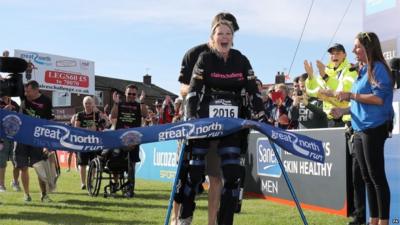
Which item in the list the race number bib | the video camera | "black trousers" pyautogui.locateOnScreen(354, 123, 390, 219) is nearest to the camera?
the race number bib

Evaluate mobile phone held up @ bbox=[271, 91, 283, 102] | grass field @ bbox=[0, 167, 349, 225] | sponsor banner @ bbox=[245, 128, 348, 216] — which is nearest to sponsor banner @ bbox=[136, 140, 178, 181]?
mobile phone held up @ bbox=[271, 91, 283, 102]

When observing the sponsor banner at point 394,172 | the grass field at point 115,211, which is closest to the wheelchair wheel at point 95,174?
the grass field at point 115,211

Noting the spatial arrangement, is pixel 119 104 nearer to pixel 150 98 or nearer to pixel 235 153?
pixel 235 153

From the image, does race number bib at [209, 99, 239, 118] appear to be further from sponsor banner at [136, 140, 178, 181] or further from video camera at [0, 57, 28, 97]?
sponsor banner at [136, 140, 178, 181]

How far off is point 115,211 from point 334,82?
11.5 feet

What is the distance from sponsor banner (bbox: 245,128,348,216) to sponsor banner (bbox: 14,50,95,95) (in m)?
40.3

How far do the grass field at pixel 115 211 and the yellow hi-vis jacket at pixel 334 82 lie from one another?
144 centimetres

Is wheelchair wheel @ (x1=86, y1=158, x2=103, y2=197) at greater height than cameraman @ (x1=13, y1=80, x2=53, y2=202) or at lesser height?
lesser

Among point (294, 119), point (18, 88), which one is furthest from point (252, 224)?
point (294, 119)

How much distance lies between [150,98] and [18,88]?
6260 cm

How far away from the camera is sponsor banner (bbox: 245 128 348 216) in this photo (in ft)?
24.4

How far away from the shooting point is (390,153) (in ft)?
18.8

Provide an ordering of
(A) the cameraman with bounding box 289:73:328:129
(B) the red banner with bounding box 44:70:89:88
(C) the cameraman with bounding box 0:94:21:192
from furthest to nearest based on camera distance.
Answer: (B) the red banner with bounding box 44:70:89:88 < (C) the cameraman with bounding box 0:94:21:192 < (A) the cameraman with bounding box 289:73:328:129

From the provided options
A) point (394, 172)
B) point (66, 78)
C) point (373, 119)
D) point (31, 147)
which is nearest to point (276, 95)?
point (31, 147)
